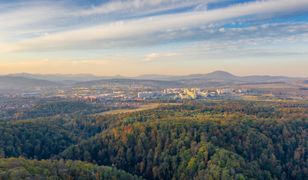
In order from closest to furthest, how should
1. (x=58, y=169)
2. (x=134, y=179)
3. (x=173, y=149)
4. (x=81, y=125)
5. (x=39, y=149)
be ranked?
(x=58, y=169) → (x=134, y=179) → (x=173, y=149) → (x=39, y=149) → (x=81, y=125)

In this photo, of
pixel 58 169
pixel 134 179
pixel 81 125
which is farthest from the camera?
pixel 81 125

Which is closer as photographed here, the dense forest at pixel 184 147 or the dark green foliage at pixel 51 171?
the dark green foliage at pixel 51 171

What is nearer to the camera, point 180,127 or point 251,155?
point 251,155

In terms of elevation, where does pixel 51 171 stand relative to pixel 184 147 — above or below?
above

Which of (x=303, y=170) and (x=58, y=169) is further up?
(x=58, y=169)

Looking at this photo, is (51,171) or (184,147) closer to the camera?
(51,171)

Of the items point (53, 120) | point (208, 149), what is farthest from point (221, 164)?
point (53, 120)

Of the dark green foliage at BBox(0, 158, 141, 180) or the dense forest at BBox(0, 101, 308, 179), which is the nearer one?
the dark green foliage at BBox(0, 158, 141, 180)

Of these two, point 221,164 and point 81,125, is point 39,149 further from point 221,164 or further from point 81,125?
point 221,164
